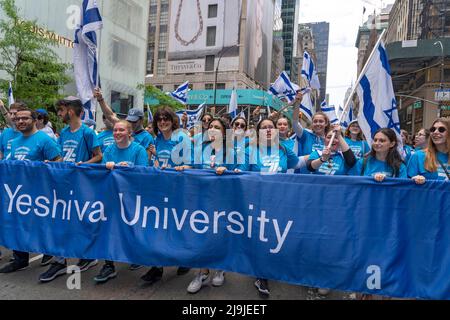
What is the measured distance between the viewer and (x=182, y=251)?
145 inches

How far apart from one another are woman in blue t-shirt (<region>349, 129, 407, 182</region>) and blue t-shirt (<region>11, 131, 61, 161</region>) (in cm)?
345

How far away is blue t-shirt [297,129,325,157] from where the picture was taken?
5.64m

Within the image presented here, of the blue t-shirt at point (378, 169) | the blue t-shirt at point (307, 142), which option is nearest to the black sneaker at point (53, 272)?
the blue t-shirt at point (378, 169)

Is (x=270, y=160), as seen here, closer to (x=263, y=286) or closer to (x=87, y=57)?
(x=263, y=286)

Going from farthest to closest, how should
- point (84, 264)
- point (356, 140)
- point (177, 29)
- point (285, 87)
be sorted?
1. point (177, 29)
2. point (285, 87)
3. point (356, 140)
4. point (84, 264)

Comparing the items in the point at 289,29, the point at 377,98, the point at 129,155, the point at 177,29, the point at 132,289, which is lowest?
the point at 132,289

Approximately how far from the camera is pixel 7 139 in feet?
15.1

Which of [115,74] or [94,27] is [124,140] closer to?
[94,27]

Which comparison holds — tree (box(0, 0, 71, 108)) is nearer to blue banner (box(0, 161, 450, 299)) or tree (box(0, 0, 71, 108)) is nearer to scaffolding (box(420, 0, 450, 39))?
blue banner (box(0, 161, 450, 299))

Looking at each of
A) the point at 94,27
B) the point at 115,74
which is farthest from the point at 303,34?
the point at 94,27

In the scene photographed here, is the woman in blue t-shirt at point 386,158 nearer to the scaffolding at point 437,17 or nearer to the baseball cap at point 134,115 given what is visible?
the baseball cap at point 134,115

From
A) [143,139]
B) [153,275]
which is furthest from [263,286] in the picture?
[143,139]

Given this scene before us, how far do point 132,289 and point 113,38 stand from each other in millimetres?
25090
